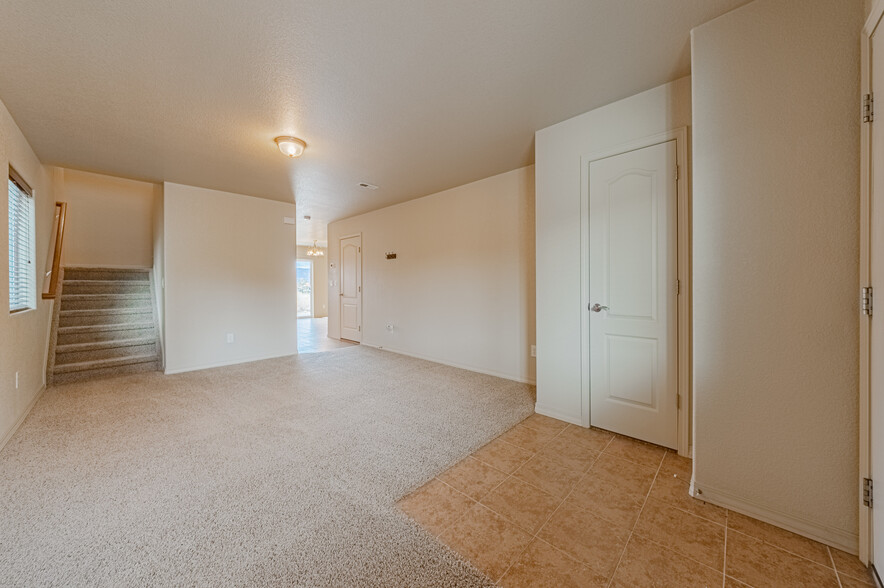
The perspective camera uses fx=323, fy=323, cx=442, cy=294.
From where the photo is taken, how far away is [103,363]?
3969mm

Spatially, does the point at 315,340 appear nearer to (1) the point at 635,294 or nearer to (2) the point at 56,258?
(2) the point at 56,258

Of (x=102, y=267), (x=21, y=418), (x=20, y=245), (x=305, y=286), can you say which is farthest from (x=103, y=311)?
(x=305, y=286)

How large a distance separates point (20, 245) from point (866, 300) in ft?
18.6

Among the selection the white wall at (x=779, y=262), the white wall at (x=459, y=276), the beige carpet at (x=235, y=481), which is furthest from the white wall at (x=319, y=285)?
the white wall at (x=779, y=262)

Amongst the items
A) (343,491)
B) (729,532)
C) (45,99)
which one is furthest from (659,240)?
(45,99)

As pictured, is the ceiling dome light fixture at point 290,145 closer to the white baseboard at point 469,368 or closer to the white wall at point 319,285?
the white baseboard at point 469,368

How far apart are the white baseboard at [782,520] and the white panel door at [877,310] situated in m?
0.10

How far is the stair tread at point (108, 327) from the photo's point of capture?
A: 4.05 m

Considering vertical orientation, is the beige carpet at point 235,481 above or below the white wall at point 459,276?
below

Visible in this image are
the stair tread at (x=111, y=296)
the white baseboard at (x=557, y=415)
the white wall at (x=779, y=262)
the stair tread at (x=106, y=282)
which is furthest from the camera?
the stair tread at (x=106, y=282)

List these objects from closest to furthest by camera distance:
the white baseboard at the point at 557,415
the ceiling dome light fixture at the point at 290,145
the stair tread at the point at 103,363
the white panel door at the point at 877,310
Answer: the white panel door at the point at 877,310 → the white baseboard at the point at 557,415 → the ceiling dome light fixture at the point at 290,145 → the stair tread at the point at 103,363

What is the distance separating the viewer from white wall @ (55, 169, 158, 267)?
543 centimetres

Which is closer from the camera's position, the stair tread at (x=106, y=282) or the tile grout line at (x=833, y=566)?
the tile grout line at (x=833, y=566)

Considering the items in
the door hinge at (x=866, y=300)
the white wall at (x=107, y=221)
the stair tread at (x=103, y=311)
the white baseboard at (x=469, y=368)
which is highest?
the white wall at (x=107, y=221)
